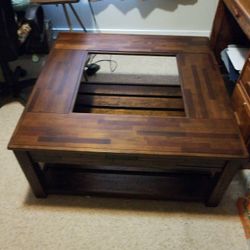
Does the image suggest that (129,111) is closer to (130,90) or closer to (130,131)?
(130,90)

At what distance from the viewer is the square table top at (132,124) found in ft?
3.44

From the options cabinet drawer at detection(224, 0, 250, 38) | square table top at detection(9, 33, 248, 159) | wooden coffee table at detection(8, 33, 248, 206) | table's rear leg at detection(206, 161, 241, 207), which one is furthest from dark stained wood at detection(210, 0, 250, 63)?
table's rear leg at detection(206, 161, 241, 207)

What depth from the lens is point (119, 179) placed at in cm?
137

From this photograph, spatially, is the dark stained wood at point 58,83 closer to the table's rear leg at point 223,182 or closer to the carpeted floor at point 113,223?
the carpeted floor at point 113,223

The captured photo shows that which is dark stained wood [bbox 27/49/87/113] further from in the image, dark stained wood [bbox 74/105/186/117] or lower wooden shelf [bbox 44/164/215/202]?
lower wooden shelf [bbox 44/164/215/202]

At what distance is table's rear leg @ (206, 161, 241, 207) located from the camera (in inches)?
42.6

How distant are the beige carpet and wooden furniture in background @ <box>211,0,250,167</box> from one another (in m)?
0.39

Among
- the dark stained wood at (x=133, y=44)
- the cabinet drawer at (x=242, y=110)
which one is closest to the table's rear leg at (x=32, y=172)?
the dark stained wood at (x=133, y=44)

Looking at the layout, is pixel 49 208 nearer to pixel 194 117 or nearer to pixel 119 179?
pixel 119 179

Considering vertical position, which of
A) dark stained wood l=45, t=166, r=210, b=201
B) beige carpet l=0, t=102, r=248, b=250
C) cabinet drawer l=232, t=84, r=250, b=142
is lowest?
beige carpet l=0, t=102, r=248, b=250

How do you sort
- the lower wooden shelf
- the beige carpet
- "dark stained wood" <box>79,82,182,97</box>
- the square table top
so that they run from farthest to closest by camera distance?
"dark stained wood" <box>79,82,182,97</box> → the lower wooden shelf → the beige carpet → the square table top

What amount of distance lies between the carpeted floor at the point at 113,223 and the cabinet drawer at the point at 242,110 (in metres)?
0.32

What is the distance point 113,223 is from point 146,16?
1876 mm

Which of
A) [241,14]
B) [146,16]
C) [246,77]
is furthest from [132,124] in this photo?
[146,16]
